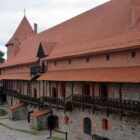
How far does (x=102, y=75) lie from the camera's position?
22734 millimetres


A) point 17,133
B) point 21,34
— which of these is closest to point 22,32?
point 21,34

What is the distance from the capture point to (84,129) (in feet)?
84.0

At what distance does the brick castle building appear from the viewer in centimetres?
2091

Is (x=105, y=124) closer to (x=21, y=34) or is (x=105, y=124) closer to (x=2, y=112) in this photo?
(x=2, y=112)

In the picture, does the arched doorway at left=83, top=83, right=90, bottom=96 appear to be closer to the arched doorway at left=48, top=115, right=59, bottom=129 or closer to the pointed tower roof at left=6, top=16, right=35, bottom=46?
the arched doorway at left=48, top=115, right=59, bottom=129

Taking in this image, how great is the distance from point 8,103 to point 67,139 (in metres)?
25.2

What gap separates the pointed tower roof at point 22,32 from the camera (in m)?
54.5

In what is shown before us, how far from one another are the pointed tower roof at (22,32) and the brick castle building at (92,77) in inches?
613

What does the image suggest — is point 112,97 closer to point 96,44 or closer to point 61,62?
point 96,44

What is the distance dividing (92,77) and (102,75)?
1.16 meters

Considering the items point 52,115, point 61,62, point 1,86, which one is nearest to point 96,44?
point 61,62

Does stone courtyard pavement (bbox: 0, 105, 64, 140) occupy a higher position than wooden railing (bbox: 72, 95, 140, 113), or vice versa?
wooden railing (bbox: 72, 95, 140, 113)

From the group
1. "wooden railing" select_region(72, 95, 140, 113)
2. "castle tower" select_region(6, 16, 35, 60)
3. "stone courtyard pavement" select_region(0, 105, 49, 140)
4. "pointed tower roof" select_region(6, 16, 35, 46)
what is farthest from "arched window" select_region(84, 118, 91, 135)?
"pointed tower roof" select_region(6, 16, 35, 46)

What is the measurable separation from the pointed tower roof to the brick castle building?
15.6m
